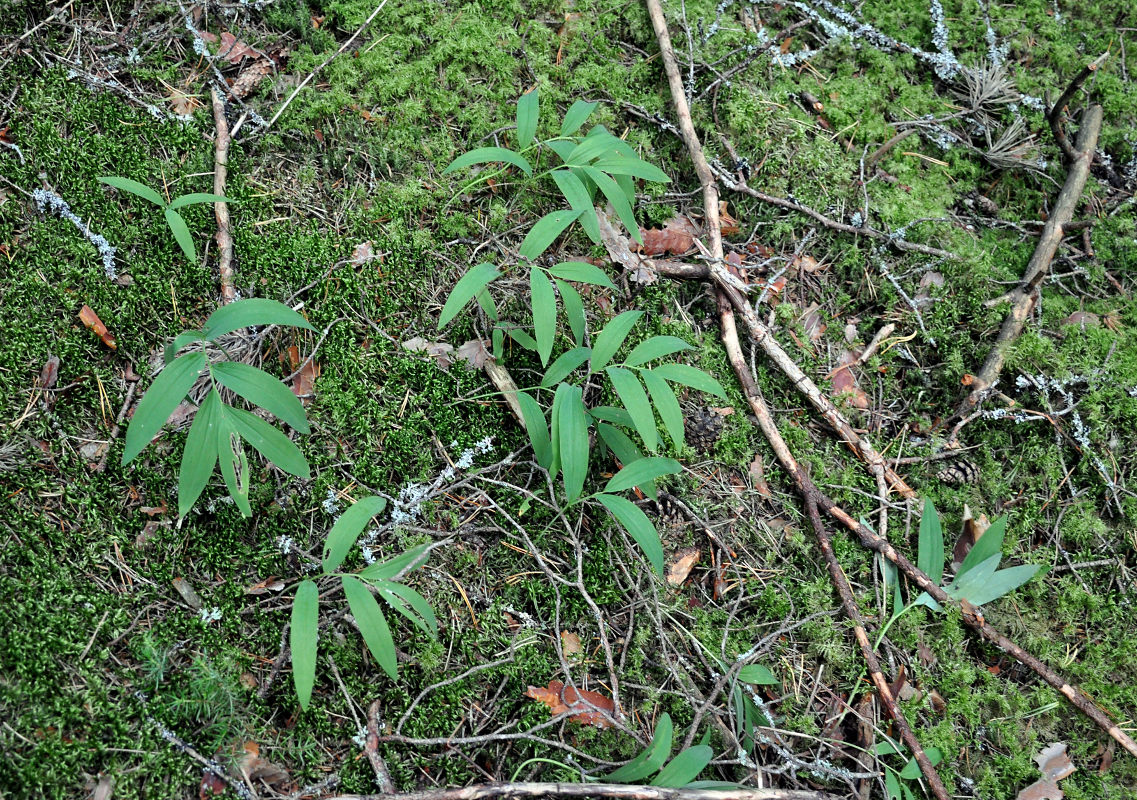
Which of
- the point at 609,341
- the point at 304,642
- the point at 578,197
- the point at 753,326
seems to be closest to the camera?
the point at 304,642

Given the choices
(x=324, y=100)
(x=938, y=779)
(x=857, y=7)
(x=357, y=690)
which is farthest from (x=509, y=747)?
(x=857, y=7)

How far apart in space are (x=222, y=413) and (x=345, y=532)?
1.63ft

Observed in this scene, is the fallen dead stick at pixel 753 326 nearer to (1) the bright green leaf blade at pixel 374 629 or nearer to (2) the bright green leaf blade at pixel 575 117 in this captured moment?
(2) the bright green leaf blade at pixel 575 117

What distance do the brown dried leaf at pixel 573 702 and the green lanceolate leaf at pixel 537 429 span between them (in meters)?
0.72

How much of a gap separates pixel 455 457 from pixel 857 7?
326cm

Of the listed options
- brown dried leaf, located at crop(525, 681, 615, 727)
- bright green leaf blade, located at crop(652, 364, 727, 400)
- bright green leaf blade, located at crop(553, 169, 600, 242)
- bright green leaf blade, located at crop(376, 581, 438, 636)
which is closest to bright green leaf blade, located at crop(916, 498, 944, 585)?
bright green leaf blade, located at crop(652, 364, 727, 400)

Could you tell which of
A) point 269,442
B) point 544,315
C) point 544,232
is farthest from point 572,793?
point 544,232

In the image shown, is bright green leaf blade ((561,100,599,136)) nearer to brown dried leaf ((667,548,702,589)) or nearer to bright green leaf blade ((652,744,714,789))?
brown dried leaf ((667,548,702,589))

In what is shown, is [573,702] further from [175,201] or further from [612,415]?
[175,201]

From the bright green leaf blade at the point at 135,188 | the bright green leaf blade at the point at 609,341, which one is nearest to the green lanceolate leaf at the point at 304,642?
the bright green leaf blade at the point at 609,341

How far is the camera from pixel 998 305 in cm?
329

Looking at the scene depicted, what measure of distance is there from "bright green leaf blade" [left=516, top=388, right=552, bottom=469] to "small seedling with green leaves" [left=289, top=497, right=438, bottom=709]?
52 centimetres

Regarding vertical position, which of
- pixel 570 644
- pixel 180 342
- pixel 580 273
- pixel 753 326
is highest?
pixel 180 342

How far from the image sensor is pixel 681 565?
2633mm
